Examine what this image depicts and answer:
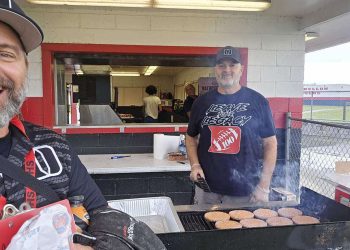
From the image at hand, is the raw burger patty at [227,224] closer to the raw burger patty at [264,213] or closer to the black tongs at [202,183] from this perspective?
the raw burger patty at [264,213]

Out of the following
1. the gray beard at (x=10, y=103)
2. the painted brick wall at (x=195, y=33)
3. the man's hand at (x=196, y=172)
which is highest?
the painted brick wall at (x=195, y=33)

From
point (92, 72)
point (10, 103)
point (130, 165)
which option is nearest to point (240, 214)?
point (10, 103)

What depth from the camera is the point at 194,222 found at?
1676mm

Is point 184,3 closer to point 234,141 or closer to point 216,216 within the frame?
point 234,141

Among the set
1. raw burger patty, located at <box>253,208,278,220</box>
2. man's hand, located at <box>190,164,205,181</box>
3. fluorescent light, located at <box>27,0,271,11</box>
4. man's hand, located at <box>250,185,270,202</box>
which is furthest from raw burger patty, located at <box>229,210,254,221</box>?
fluorescent light, located at <box>27,0,271,11</box>

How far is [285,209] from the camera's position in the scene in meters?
1.82

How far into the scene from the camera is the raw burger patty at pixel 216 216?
1.65m

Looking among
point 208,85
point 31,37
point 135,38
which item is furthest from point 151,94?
point 31,37

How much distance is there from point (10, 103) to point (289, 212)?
1.55m

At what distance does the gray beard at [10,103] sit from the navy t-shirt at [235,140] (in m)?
1.41

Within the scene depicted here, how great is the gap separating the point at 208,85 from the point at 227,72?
355cm

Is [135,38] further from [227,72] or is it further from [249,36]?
[227,72]

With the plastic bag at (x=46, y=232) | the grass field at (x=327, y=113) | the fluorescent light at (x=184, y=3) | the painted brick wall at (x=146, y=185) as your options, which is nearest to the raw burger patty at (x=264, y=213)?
the plastic bag at (x=46, y=232)

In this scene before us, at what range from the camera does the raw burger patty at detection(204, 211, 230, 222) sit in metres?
1.65
